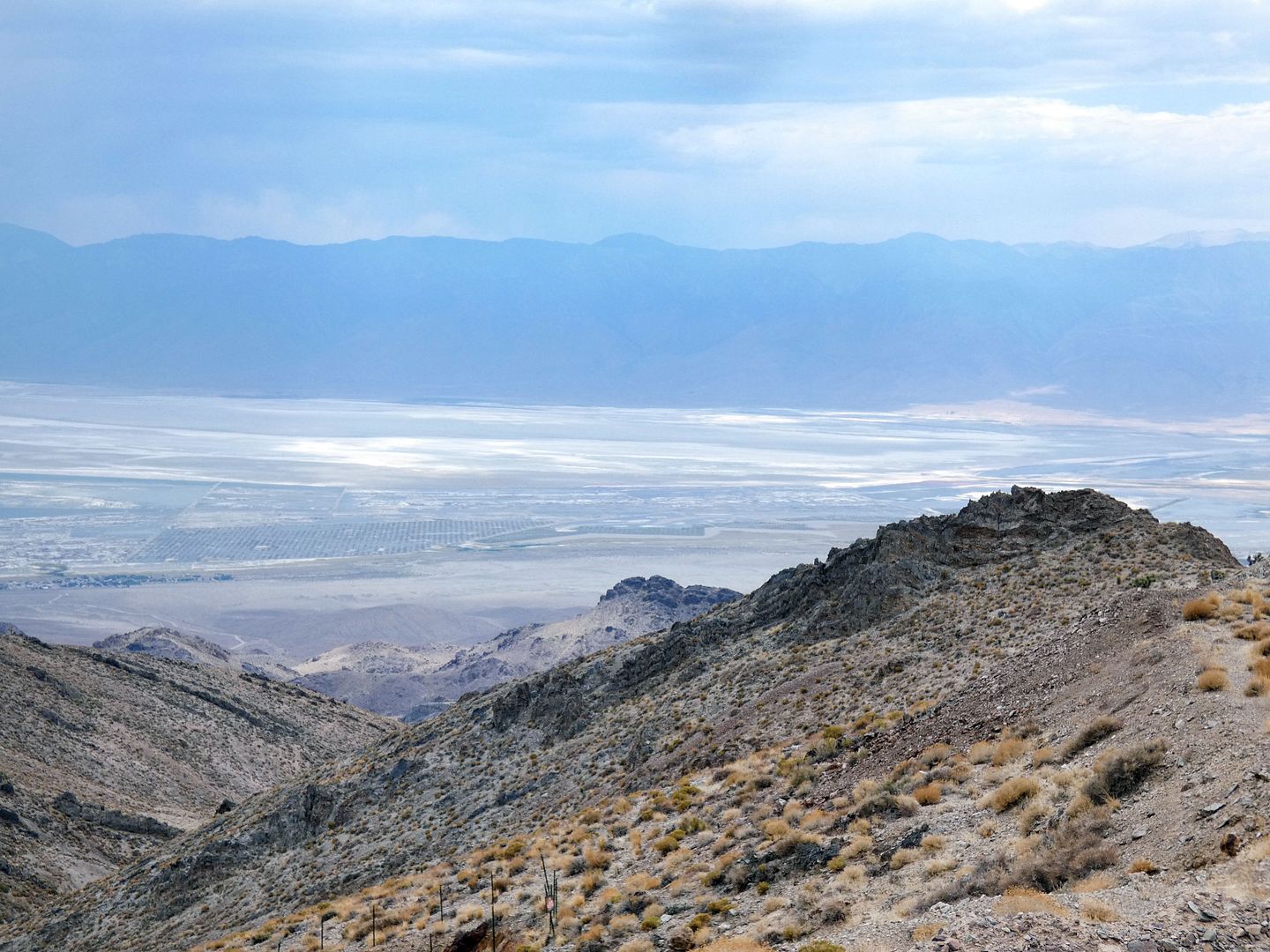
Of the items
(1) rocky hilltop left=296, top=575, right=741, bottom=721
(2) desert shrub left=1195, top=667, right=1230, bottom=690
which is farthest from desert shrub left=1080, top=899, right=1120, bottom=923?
(1) rocky hilltop left=296, top=575, right=741, bottom=721

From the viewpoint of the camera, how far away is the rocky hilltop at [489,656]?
78688mm

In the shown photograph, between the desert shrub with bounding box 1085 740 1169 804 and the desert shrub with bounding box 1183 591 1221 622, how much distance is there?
470 centimetres

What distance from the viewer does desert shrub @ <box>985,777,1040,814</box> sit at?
12156mm

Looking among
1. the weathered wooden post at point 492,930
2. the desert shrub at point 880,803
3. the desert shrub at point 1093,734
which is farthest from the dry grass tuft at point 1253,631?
the weathered wooden post at point 492,930

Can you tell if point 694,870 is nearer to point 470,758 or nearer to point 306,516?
point 470,758

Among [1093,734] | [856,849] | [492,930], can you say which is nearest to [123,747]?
[492,930]

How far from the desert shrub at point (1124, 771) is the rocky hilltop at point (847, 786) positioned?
0.03m

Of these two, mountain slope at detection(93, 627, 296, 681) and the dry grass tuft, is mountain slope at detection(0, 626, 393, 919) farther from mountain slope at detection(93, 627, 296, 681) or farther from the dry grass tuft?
the dry grass tuft

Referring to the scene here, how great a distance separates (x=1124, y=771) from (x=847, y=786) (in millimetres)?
4333

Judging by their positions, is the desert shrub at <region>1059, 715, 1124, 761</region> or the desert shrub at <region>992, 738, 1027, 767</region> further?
the desert shrub at <region>992, 738, 1027, 767</region>

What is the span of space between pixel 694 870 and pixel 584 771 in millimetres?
9332

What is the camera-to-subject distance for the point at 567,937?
13641 mm

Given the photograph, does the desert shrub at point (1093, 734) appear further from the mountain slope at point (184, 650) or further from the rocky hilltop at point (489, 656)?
the mountain slope at point (184, 650)

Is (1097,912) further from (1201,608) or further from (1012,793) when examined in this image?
(1201,608)
